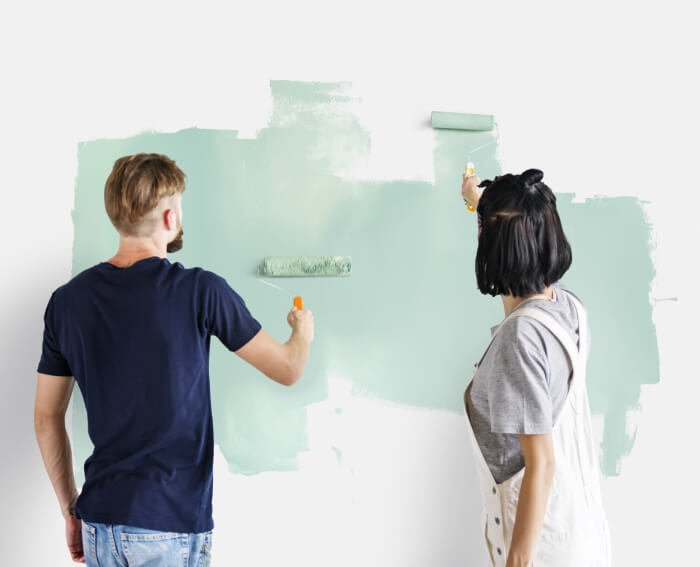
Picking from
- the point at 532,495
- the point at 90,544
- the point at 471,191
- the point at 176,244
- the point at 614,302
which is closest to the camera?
the point at 532,495

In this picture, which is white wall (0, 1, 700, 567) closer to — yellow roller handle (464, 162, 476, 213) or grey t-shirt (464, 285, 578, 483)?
yellow roller handle (464, 162, 476, 213)

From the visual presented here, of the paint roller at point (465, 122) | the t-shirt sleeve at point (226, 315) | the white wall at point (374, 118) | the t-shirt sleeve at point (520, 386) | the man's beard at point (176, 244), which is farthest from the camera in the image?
the paint roller at point (465, 122)

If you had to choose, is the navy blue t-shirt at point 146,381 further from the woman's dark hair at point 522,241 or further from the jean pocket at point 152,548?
the woman's dark hair at point 522,241

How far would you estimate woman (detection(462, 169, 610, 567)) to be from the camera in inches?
33.4

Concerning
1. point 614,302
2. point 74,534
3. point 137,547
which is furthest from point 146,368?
point 614,302

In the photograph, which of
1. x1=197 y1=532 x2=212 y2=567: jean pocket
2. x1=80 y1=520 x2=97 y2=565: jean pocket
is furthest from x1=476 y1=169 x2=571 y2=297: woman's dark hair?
x1=80 y1=520 x2=97 y2=565: jean pocket

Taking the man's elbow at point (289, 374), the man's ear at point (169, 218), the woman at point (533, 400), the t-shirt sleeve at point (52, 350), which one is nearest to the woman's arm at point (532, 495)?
the woman at point (533, 400)

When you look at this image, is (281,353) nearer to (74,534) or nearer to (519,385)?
(519,385)

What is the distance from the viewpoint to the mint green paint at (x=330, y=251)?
1.25m

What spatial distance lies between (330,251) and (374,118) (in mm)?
287

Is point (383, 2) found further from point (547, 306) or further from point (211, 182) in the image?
point (547, 306)

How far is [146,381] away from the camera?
3.00 ft

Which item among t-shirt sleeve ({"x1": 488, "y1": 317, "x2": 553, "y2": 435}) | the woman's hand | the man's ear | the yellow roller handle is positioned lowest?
t-shirt sleeve ({"x1": 488, "y1": 317, "x2": 553, "y2": 435})

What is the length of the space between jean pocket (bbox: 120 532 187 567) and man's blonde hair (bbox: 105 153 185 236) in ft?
1.40
